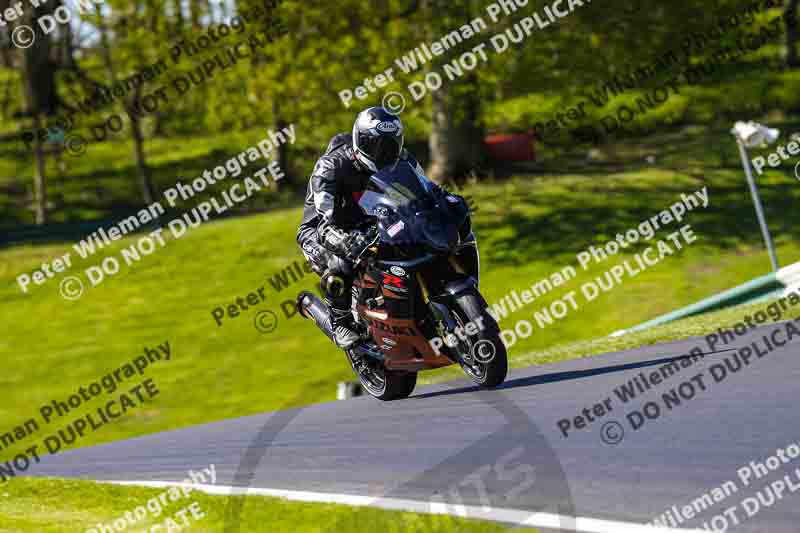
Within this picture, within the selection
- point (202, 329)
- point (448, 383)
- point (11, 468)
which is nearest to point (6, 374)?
point (202, 329)

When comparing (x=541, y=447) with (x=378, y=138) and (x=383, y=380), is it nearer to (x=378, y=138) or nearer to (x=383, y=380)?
(x=378, y=138)

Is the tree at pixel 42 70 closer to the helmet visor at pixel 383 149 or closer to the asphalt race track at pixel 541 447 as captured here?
the asphalt race track at pixel 541 447

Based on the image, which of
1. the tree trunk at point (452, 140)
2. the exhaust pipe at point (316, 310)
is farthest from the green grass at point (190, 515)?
the tree trunk at point (452, 140)

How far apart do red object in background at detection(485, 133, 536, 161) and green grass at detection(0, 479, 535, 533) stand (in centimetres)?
2654

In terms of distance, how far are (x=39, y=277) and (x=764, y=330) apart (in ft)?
75.8

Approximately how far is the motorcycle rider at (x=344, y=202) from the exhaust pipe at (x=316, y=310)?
37 cm

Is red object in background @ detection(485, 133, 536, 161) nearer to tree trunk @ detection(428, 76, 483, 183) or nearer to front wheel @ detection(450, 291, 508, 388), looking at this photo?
tree trunk @ detection(428, 76, 483, 183)

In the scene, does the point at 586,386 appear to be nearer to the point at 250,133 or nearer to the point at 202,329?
the point at 202,329

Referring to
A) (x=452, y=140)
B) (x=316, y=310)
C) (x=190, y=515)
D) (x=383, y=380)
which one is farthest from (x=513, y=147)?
(x=190, y=515)

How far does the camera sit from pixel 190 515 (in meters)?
6.78

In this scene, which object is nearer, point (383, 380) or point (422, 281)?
point (422, 281)

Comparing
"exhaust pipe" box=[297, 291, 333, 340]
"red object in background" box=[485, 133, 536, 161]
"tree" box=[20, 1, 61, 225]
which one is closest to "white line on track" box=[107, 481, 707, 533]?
"exhaust pipe" box=[297, 291, 333, 340]

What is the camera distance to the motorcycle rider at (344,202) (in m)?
8.84

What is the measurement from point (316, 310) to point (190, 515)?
4.00 meters
